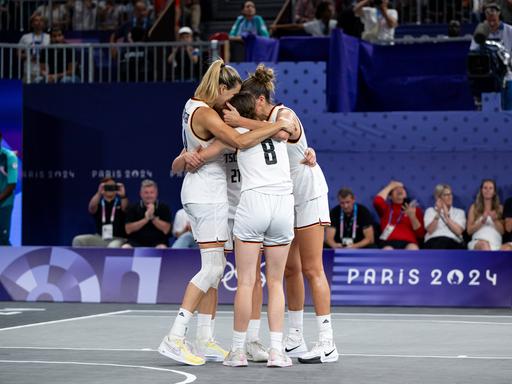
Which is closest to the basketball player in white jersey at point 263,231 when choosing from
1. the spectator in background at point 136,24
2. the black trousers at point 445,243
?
the black trousers at point 445,243

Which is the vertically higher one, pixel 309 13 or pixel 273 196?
pixel 309 13

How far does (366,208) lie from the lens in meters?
17.1

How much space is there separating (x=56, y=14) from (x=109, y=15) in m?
0.95

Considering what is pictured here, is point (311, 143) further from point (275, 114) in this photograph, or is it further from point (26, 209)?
point (275, 114)

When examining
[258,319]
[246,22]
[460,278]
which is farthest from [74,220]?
[258,319]

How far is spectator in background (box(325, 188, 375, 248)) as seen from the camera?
16688 millimetres

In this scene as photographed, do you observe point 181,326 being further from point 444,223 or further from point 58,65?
point 58,65

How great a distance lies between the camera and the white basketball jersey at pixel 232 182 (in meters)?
9.64

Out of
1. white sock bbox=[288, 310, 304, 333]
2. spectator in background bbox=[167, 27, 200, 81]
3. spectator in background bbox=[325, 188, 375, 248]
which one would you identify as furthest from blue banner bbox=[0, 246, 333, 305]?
white sock bbox=[288, 310, 304, 333]

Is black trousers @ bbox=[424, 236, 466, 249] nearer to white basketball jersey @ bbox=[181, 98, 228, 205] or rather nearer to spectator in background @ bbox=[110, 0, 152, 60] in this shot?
spectator in background @ bbox=[110, 0, 152, 60]

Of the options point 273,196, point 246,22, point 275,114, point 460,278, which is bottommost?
point 460,278

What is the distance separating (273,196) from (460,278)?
696 cm

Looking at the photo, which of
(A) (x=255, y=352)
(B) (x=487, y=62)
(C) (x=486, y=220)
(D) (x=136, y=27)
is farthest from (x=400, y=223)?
(A) (x=255, y=352)

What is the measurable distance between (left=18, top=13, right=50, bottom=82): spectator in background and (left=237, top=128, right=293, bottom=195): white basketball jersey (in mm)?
10611
